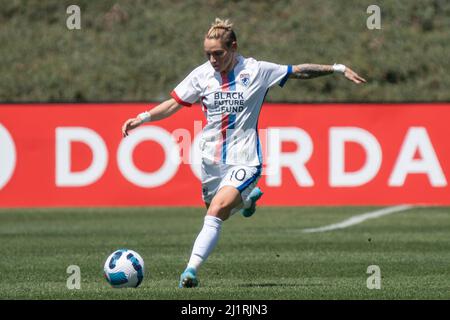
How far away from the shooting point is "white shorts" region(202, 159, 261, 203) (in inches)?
437

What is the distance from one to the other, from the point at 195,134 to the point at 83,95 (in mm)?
6638

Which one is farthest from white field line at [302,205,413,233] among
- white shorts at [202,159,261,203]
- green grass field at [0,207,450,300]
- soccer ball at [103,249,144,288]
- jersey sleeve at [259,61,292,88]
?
soccer ball at [103,249,144,288]

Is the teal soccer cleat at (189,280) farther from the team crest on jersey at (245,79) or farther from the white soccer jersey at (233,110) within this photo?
the team crest on jersey at (245,79)

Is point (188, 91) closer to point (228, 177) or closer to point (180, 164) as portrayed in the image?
point (228, 177)

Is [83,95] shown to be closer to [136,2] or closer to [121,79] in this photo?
[121,79]

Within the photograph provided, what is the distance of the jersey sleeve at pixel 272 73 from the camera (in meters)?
11.4

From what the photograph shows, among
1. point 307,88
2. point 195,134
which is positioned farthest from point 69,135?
point 307,88

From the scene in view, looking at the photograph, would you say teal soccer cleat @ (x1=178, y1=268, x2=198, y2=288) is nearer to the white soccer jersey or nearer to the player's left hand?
the white soccer jersey

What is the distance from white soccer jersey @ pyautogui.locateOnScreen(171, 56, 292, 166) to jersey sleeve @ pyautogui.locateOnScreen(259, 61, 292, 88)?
0.02 meters

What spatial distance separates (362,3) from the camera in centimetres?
3028

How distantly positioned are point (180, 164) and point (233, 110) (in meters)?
10.2

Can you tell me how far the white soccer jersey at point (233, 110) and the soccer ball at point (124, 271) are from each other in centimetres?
120

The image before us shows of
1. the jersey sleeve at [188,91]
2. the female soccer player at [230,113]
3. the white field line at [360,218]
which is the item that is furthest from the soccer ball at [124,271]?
the white field line at [360,218]
